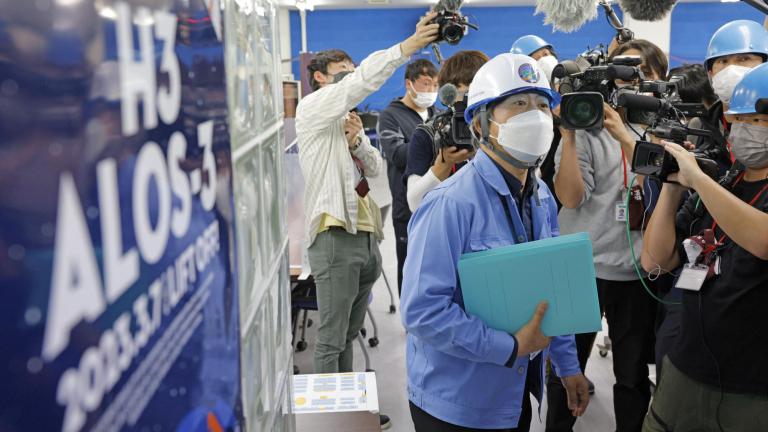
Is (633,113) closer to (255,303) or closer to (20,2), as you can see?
(255,303)

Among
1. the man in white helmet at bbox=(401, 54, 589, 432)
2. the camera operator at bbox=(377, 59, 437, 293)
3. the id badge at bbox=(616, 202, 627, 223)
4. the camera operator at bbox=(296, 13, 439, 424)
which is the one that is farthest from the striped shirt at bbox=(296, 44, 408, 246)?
the id badge at bbox=(616, 202, 627, 223)

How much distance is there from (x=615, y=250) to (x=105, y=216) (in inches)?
93.0

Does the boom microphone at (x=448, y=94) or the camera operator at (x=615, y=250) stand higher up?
the boom microphone at (x=448, y=94)

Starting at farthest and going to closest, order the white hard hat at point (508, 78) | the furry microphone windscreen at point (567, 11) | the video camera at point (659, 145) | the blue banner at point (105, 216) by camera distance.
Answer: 1. the furry microphone windscreen at point (567, 11)
2. the video camera at point (659, 145)
3. the white hard hat at point (508, 78)
4. the blue banner at point (105, 216)

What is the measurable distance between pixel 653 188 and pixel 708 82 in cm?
96

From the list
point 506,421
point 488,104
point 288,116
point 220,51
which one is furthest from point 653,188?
point 288,116

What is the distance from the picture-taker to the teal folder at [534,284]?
58.1 inches

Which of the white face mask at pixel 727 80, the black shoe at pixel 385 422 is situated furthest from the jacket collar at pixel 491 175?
the black shoe at pixel 385 422

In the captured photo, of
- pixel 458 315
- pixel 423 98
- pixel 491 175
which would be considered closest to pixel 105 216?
pixel 458 315

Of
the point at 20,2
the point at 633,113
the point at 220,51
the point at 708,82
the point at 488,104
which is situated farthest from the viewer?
the point at 708,82

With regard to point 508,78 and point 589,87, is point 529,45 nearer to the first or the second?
point 589,87

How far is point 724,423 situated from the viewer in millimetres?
1704

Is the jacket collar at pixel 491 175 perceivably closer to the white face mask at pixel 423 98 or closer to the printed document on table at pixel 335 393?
the printed document on table at pixel 335 393

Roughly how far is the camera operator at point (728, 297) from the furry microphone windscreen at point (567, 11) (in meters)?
1.73
